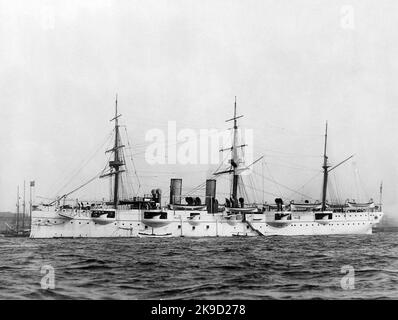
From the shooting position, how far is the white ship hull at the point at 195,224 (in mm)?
42344

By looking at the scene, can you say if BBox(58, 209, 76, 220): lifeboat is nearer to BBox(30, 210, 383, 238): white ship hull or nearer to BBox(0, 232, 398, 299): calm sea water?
BBox(30, 210, 383, 238): white ship hull

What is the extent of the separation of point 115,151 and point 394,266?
3243cm

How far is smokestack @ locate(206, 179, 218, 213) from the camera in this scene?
4869 centimetres

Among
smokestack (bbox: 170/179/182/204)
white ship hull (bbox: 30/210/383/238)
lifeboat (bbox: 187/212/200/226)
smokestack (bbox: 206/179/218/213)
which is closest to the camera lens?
white ship hull (bbox: 30/210/383/238)

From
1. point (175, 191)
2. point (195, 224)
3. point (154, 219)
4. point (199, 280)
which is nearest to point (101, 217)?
point (154, 219)

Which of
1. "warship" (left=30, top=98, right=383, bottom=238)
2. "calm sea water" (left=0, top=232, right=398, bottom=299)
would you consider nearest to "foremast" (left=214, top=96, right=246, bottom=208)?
"warship" (left=30, top=98, right=383, bottom=238)

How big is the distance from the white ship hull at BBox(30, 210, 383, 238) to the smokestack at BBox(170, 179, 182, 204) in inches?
73.2

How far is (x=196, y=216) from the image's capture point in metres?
46.3

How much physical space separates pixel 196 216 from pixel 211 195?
3671mm

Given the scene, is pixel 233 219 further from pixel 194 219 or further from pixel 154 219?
pixel 154 219

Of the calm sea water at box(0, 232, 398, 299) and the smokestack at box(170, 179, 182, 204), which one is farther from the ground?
the smokestack at box(170, 179, 182, 204)

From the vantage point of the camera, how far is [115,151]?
46.4 metres

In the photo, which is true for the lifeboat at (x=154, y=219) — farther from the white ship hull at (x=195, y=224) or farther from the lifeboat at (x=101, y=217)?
the lifeboat at (x=101, y=217)
